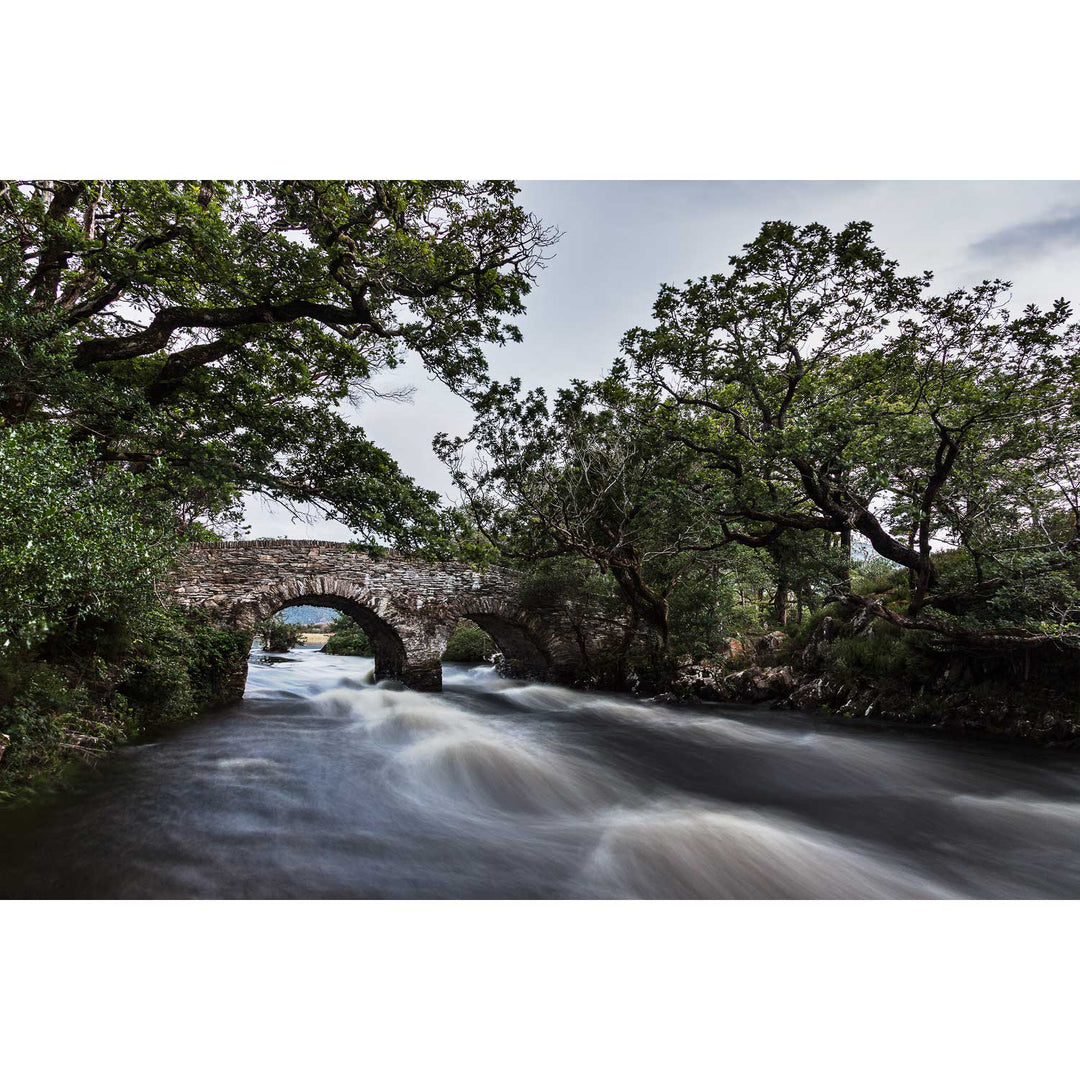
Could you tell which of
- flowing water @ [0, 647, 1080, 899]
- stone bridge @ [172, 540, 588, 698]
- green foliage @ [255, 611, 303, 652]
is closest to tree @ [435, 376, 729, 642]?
stone bridge @ [172, 540, 588, 698]

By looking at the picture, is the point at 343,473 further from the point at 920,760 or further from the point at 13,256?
the point at 920,760

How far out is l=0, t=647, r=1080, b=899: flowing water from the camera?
305cm

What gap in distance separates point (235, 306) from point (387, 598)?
6.59 m

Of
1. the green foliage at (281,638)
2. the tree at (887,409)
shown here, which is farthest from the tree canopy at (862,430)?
the green foliage at (281,638)

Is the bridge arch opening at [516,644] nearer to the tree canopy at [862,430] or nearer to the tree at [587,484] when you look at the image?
the tree at [587,484]

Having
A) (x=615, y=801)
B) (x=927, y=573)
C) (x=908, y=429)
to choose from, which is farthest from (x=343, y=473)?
(x=927, y=573)

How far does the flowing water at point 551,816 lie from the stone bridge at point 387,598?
2.35 metres

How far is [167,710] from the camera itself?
6.57m

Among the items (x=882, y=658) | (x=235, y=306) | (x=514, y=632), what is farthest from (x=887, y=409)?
(x=514, y=632)

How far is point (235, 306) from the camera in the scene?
18.2 ft

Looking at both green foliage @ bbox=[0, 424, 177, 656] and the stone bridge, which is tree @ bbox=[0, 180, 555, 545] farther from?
the stone bridge

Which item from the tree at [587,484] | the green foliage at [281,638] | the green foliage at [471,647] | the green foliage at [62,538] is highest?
the tree at [587,484]

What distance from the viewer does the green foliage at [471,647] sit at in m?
19.2

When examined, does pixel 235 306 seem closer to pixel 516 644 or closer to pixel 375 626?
pixel 375 626
